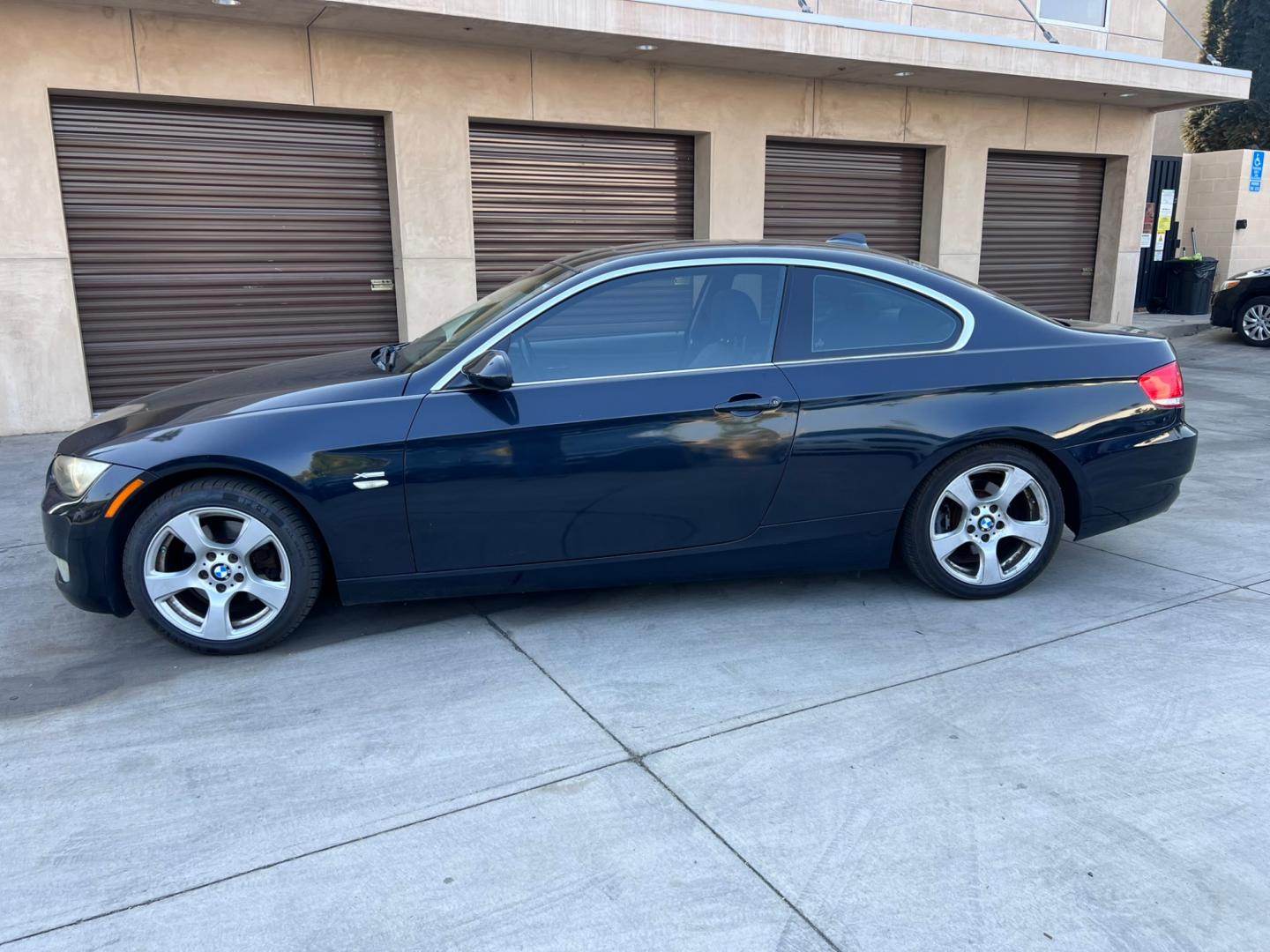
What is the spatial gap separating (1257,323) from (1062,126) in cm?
425

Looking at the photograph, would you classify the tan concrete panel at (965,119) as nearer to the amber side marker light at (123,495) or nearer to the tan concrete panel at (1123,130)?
the tan concrete panel at (1123,130)

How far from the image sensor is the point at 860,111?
1145 cm

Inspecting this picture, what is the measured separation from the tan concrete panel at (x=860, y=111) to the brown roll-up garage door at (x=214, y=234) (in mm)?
5215

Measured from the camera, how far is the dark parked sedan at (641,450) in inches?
146

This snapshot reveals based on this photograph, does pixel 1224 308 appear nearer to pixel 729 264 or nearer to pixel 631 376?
pixel 729 264

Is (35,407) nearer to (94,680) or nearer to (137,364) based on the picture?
(137,364)

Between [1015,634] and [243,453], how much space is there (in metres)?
3.22

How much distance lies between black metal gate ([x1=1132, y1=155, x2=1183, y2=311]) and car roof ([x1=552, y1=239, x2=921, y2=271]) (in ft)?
51.0

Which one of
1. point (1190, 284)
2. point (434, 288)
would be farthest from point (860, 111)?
point (1190, 284)

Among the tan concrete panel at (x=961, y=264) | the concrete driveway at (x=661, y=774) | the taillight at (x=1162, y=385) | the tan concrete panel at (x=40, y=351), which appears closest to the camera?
the concrete driveway at (x=661, y=774)

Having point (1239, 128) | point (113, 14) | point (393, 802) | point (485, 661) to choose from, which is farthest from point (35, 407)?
point (1239, 128)

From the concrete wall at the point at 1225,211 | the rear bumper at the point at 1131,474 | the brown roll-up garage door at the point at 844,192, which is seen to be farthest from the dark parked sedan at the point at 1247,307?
the rear bumper at the point at 1131,474

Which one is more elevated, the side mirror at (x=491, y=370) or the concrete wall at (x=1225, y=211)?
the concrete wall at (x=1225, y=211)

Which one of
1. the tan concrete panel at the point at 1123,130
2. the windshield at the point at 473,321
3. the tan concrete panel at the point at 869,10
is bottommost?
the windshield at the point at 473,321
